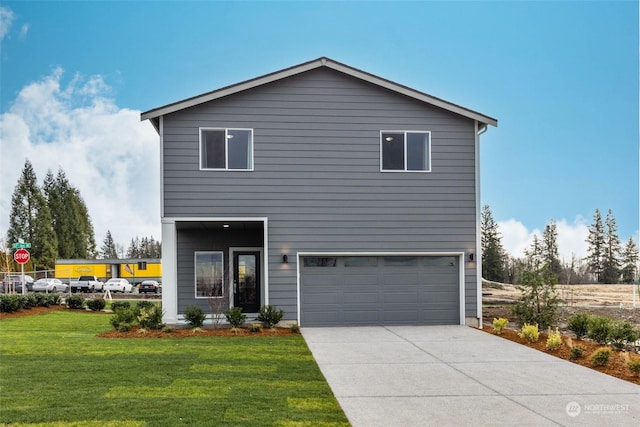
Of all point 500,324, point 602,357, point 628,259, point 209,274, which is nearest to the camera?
point 602,357

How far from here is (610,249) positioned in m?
45.8

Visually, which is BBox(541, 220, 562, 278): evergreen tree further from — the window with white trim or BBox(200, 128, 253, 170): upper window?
BBox(200, 128, 253, 170): upper window

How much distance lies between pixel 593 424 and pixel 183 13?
1723 cm

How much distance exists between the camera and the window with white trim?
1470 centimetres

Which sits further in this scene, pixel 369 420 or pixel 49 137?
pixel 49 137

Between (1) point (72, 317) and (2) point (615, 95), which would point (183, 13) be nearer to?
(1) point (72, 317)

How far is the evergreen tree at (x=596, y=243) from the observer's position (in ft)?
151

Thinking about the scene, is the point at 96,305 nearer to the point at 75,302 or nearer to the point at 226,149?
the point at 75,302

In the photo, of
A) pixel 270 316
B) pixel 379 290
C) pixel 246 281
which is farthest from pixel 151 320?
pixel 379 290

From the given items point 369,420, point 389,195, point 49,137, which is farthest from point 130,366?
point 49,137

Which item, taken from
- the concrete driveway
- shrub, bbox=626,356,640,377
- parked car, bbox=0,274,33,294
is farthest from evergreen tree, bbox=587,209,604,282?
parked car, bbox=0,274,33,294

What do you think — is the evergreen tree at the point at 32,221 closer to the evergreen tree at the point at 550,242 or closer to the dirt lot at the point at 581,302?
the dirt lot at the point at 581,302

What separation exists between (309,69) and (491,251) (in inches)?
1295

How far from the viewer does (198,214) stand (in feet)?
43.2
